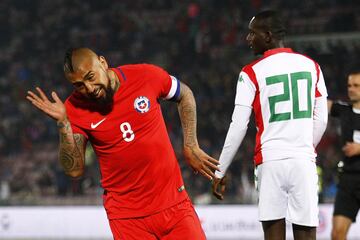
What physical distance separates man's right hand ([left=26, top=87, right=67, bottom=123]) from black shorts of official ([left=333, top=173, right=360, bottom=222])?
3.59 meters

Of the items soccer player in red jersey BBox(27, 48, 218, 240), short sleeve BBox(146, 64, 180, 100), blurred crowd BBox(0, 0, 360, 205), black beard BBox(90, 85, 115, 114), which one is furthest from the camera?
blurred crowd BBox(0, 0, 360, 205)

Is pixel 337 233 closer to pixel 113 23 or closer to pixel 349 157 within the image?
pixel 349 157

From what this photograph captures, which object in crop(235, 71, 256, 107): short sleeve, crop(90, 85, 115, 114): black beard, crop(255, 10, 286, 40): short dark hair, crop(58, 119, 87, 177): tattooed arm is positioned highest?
crop(255, 10, 286, 40): short dark hair

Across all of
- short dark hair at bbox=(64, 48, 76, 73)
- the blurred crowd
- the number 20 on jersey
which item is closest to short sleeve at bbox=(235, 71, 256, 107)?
the number 20 on jersey

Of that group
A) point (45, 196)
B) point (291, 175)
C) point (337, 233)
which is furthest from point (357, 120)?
point (45, 196)

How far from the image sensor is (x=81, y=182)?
1579 cm

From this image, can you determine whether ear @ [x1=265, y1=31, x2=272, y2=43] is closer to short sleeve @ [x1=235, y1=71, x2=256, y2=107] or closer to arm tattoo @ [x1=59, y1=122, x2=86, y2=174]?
short sleeve @ [x1=235, y1=71, x2=256, y2=107]

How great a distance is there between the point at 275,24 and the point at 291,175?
1029 millimetres

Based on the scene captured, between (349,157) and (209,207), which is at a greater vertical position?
(349,157)

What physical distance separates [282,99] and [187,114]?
0.65m

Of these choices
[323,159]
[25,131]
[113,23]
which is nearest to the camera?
[323,159]

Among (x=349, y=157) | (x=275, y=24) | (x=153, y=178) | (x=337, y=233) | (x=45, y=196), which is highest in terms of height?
(x=275, y=24)

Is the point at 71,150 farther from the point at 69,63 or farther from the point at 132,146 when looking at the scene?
the point at 69,63

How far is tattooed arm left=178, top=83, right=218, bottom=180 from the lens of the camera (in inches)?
191
